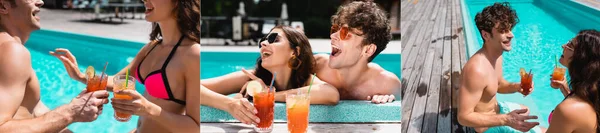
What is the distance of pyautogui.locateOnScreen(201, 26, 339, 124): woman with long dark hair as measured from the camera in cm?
413

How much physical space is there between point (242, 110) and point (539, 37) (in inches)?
77.3

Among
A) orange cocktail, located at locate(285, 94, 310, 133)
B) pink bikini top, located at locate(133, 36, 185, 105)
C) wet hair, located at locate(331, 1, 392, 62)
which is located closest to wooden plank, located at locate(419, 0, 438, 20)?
wet hair, located at locate(331, 1, 392, 62)

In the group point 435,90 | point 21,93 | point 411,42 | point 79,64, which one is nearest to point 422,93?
point 435,90

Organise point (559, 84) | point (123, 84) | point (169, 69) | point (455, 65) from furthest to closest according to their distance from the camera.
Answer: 1. point (455, 65)
2. point (559, 84)
3. point (169, 69)
4. point (123, 84)

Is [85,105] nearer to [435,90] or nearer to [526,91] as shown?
[435,90]

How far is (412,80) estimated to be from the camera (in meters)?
4.22

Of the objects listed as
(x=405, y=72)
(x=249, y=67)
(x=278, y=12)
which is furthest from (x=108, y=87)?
(x=405, y=72)

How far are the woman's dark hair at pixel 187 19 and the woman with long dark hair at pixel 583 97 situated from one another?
2.27 metres

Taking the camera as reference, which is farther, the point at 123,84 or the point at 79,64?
the point at 79,64

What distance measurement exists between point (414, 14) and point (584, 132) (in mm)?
1251

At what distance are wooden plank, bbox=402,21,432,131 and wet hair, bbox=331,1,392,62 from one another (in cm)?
24

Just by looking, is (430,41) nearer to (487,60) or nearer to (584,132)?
(487,60)

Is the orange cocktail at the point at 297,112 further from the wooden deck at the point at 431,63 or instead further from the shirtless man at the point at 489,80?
the shirtless man at the point at 489,80

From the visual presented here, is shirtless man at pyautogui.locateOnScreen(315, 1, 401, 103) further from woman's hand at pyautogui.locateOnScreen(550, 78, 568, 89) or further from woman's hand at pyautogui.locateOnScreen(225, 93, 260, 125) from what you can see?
woman's hand at pyautogui.locateOnScreen(550, 78, 568, 89)
